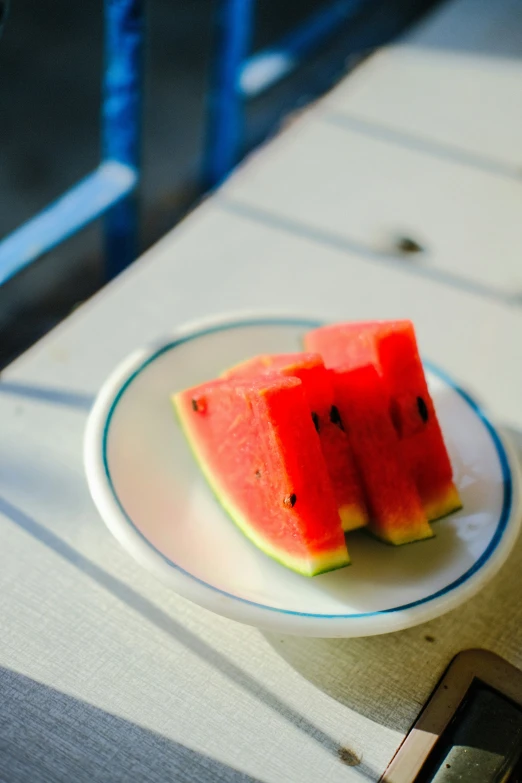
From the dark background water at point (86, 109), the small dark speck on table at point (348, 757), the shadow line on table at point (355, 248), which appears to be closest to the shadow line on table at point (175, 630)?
the small dark speck on table at point (348, 757)

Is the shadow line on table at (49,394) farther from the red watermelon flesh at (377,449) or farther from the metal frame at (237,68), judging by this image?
the metal frame at (237,68)

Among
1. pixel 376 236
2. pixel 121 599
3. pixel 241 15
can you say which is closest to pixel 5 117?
pixel 241 15

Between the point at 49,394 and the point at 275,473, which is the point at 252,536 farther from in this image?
the point at 49,394

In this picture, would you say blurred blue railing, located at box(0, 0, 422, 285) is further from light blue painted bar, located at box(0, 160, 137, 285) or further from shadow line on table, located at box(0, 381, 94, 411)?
shadow line on table, located at box(0, 381, 94, 411)

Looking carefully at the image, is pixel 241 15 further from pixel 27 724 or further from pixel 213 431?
pixel 27 724

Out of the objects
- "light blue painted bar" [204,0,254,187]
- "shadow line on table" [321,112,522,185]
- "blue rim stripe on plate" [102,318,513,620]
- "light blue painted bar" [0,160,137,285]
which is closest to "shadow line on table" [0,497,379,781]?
"blue rim stripe on plate" [102,318,513,620]

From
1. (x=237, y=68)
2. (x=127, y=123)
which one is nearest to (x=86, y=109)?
(x=237, y=68)
